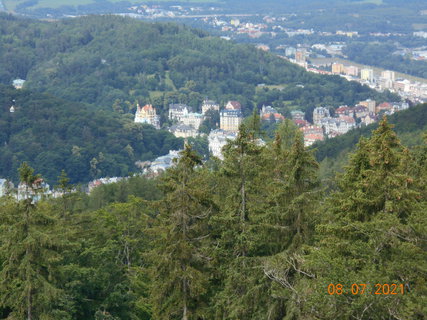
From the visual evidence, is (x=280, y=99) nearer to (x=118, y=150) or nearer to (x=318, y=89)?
(x=318, y=89)

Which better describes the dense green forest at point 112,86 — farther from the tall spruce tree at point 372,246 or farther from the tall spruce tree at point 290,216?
the tall spruce tree at point 372,246

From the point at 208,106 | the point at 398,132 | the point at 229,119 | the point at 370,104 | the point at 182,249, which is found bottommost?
the point at 370,104

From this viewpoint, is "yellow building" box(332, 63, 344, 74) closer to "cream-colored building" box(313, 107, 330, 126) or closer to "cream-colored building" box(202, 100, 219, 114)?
"cream-colored building" box(313, 107, 330, 126)

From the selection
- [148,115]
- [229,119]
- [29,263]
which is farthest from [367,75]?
[29,263]

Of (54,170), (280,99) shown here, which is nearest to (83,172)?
(54,170)

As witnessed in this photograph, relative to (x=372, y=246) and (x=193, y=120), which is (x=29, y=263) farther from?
(x=193, y=120)

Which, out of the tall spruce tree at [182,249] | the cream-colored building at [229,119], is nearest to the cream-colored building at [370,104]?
the cream-colored building at [229,119]

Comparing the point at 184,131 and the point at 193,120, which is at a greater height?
the point at 184,131
